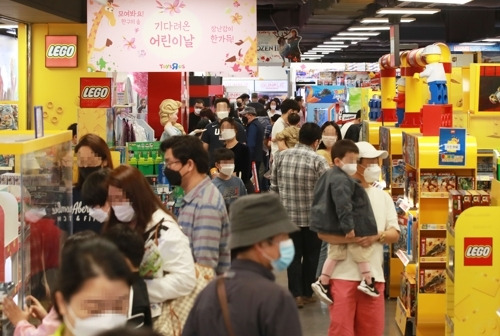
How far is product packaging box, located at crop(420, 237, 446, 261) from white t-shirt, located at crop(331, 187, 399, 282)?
3.58 ft

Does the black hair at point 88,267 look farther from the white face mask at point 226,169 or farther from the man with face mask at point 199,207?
the white face mask at point 226,169

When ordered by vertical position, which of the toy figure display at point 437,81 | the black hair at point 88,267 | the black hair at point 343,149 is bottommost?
the black hair at point 88,267

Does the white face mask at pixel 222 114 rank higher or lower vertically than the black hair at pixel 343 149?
higher

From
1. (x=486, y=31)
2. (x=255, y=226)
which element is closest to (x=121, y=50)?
(x=255, y=226)

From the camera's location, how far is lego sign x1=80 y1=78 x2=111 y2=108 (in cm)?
987

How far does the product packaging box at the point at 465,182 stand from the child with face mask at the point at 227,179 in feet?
6.07

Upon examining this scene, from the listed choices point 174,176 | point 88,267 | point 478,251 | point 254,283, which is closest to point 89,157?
point 174,176

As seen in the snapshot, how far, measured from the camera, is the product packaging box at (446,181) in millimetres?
7402

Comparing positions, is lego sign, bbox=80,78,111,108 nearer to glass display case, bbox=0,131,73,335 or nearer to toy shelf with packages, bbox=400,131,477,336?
toy shelf with packages, bbox=400,131,477,336

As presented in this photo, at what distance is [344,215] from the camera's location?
6.20 m

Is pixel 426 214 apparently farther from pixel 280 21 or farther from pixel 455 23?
pixel 455 23

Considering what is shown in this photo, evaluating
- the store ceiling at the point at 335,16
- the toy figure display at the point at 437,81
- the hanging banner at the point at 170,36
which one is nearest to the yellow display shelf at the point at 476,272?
the toy figure display at the point at 437,81

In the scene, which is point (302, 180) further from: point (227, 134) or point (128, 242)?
point (128, 242)

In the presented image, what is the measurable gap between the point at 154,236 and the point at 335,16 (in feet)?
38.3
